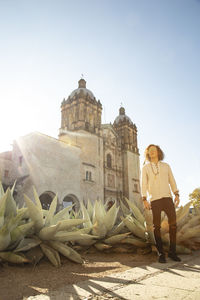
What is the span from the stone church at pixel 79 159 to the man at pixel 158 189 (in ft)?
43.5

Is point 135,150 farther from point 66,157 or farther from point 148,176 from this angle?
point 148,176

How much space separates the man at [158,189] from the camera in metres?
2.54

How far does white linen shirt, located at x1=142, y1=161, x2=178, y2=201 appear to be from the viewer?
268 cm

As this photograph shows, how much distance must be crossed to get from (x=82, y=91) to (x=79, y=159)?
9.87m

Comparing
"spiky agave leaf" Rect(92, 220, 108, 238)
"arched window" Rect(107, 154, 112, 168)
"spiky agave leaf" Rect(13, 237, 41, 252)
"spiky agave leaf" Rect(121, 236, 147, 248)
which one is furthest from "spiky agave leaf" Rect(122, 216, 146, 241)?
"arched window" Rect(107, 154, 112, 168)

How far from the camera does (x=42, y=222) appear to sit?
2.27 metres

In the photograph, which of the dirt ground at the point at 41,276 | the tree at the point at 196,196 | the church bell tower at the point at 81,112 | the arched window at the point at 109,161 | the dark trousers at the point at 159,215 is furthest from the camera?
the arched window at the point at 109,161

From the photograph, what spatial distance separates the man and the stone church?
522 inches

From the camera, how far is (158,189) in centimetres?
269

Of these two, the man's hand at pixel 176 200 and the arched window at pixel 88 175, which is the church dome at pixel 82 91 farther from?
the man's hand at pixel 176 200

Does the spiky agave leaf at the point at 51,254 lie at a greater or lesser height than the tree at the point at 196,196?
lesser

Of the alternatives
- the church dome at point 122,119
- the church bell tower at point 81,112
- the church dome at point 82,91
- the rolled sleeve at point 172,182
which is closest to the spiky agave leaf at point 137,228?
→ the rolled sleeve at point 172,182

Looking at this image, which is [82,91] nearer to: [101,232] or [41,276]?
[101,232]

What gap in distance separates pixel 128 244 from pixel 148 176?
3.29 feet
